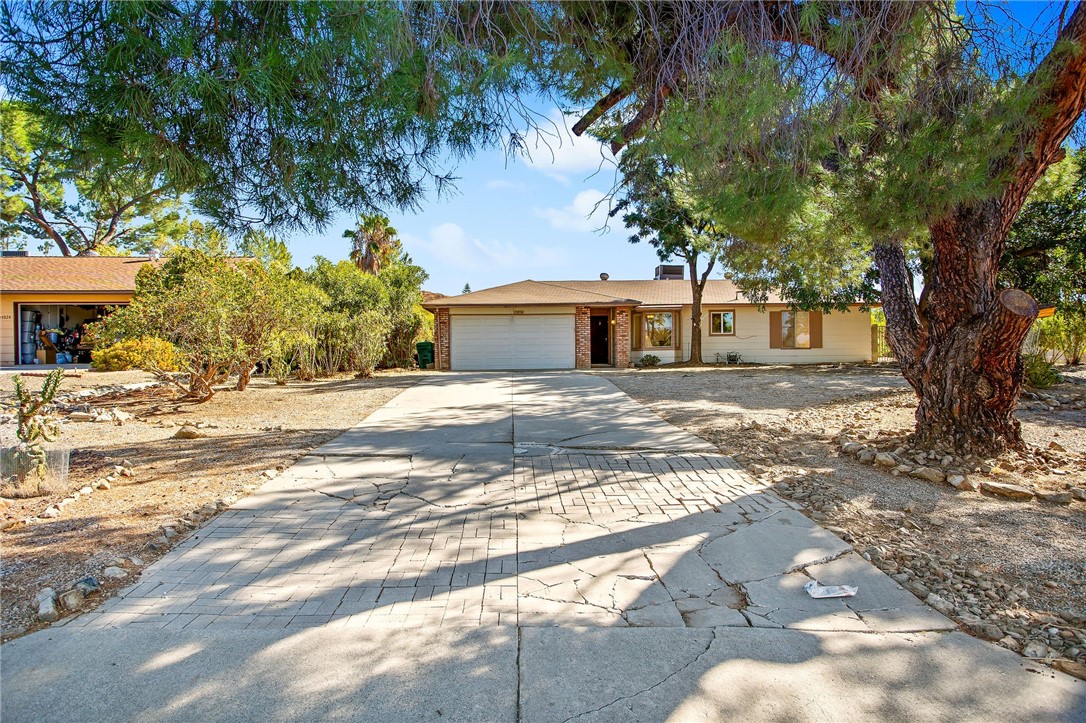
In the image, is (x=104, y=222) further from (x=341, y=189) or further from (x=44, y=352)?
(x=341, y=189)

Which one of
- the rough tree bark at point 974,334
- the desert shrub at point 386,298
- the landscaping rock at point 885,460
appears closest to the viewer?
the rough tree bark at point 974,334

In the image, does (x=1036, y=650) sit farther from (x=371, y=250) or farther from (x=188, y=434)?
(x=371, y=250)

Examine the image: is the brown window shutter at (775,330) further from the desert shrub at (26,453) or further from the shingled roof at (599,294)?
the desert shrub at (26,453)

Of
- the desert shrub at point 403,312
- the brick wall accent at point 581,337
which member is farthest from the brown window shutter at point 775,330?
the desert shrub at point 403,312

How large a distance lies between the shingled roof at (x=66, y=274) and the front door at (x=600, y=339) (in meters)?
16.7

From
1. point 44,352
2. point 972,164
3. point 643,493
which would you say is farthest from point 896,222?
point 44,352

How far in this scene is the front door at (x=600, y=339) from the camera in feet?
86.8

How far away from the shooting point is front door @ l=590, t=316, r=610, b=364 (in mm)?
26469

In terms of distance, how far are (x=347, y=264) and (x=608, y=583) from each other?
17695 millimetres

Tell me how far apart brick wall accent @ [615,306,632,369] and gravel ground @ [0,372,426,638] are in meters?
11.8

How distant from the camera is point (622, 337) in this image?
2288 cm

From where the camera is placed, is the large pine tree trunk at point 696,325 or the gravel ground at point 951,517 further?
the large pine tree trunk at point 696,325

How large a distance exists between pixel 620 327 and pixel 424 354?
7301mm

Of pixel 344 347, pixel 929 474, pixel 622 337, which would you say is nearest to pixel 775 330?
pixel 622 337
